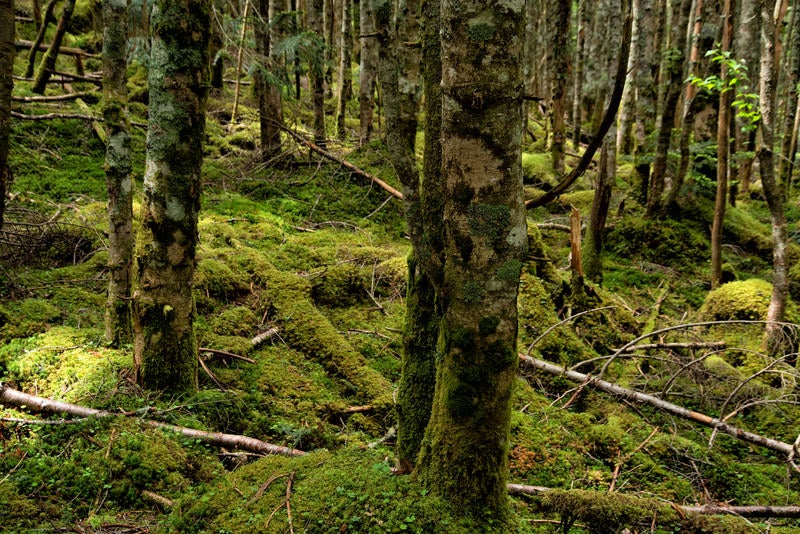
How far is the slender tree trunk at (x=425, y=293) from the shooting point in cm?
244

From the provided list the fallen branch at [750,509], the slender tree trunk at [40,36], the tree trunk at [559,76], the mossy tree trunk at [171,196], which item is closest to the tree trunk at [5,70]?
the mossy tree trunk at [171,196]

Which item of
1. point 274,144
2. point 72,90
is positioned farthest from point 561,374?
point 72,90

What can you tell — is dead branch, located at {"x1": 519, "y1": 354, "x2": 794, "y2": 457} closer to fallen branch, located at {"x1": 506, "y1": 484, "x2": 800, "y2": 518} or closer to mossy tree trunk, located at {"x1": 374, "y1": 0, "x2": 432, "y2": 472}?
fallen branch, located at {"x1": 506, "y1": 484, "x2": 800, "y2": 518}

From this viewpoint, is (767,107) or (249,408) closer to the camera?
(249,408)

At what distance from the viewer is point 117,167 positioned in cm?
421

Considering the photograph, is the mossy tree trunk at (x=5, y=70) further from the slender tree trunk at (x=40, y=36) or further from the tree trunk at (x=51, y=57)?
the slender tree trunk at (x=40, y=36)

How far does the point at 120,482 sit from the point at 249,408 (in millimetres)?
1089

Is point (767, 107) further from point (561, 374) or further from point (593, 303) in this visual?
point (561, 374)

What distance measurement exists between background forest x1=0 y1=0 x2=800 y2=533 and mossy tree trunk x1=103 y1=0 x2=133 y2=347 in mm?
19

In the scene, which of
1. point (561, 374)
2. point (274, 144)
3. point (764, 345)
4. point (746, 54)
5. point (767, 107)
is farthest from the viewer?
point (274, 144)

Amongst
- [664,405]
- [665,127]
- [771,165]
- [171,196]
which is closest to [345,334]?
[171,196]

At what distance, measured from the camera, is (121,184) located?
425 cm

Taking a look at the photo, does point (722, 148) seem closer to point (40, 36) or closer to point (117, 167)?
point (117, 167)

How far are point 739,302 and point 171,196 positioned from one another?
23.6 ft
